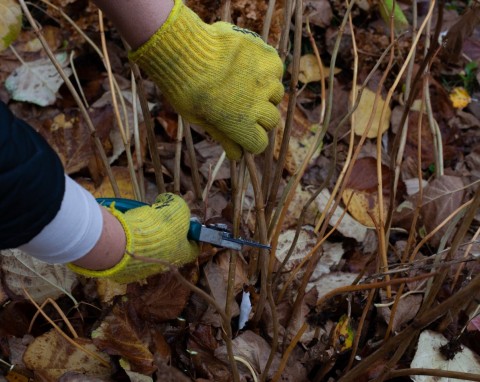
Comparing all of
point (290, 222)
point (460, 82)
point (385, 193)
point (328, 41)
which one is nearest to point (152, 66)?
point (290, 222)

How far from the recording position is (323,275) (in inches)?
51.9

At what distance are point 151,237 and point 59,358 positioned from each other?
36 centimetres

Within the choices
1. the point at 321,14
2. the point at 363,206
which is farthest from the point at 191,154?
the point at 321,14

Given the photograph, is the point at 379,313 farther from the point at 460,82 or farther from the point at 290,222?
the point at 460,82

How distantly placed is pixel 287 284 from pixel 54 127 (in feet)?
2.78

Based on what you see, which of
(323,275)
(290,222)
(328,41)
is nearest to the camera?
(323,275)

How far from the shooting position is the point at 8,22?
143 cm

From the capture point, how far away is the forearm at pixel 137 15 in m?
0.89

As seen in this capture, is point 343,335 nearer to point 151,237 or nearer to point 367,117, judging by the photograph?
point 151,237

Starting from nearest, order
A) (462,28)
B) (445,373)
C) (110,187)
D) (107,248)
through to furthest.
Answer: (445,373) → (107,248) → (462,28) → (110,187)

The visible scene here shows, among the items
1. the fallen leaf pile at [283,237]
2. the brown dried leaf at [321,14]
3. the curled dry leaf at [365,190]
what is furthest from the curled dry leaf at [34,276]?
the brown dried leaf at [321,14]

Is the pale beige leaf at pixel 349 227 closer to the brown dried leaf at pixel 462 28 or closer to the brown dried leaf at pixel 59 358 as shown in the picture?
the brown dried leaf at pixel 462 28

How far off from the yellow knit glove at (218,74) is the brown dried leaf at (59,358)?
523 millimetres

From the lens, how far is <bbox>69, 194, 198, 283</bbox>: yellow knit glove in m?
0.92
